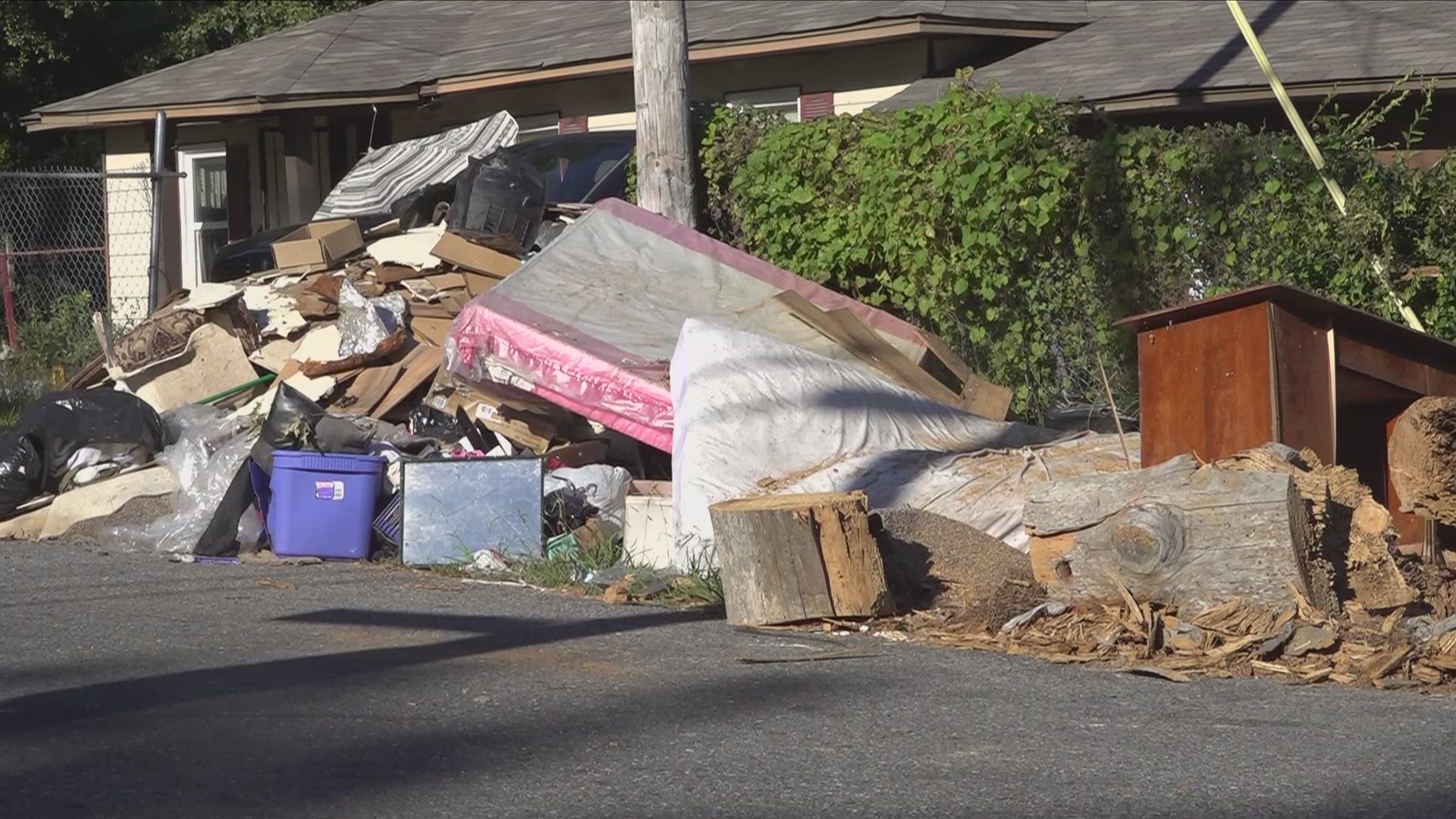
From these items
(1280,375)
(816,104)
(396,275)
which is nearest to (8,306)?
(396,275)

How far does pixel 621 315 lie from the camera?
1002cm

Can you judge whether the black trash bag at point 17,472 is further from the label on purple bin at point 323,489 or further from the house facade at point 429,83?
the house facade at point 429,83

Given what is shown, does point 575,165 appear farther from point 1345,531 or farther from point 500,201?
point 1345,531

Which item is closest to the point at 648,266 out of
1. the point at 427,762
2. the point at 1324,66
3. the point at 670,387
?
the point at 670,387

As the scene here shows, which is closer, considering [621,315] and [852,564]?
[852,564]

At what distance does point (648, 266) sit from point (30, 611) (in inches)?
181

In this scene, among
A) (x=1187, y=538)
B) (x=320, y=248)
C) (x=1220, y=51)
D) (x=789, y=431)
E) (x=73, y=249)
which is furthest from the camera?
(x=73, y=249)

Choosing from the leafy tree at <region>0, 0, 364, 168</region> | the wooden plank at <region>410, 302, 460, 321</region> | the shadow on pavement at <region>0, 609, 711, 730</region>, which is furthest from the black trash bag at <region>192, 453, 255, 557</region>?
the leafy tree at <region>0, 0, 364, 168</region>

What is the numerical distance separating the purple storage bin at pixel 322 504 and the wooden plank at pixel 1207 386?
13.6ft

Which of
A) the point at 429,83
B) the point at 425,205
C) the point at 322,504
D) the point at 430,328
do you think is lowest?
the point at 322,504

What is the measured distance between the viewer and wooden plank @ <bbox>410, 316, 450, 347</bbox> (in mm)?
11180

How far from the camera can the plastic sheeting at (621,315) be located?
30.3ft

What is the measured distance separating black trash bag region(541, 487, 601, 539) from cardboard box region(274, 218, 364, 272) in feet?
12.7

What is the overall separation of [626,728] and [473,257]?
6719mm
